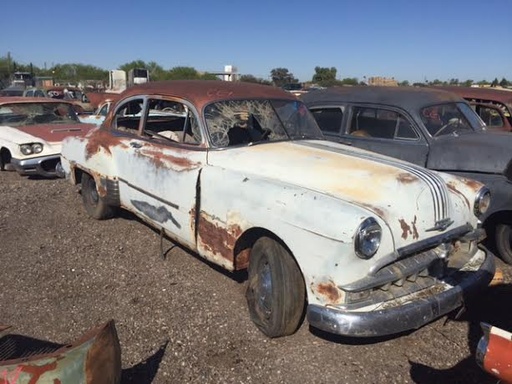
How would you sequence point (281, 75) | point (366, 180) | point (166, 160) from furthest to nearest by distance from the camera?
point (281, 75) → point (166, 160) → point (366, 180)

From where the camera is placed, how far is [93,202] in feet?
18.9

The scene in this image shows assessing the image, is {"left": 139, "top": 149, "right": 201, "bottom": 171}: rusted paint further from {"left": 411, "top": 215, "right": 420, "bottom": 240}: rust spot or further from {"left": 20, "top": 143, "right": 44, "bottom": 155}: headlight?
{"left": 20, "top": 143, "right": 44, "bottom": 155}: headlight

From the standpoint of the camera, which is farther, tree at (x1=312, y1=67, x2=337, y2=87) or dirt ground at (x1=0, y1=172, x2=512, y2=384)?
tree at (x1=312, y1=67, x2=337, y2=87)

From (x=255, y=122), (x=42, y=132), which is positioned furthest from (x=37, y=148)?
(x=255, y=122)

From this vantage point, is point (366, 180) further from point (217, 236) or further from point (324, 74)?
point (324, 74)

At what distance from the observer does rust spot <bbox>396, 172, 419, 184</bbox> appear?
10.8 feet

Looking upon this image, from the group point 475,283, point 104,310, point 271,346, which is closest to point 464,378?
point 475,283

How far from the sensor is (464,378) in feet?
9.71

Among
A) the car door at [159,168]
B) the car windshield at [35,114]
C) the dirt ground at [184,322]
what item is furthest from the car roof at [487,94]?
the car windshield at [35,114]

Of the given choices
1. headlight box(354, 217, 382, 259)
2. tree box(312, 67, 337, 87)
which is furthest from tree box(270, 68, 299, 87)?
headlight box(354, 217, 382, 259)

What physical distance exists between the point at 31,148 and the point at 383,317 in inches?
271

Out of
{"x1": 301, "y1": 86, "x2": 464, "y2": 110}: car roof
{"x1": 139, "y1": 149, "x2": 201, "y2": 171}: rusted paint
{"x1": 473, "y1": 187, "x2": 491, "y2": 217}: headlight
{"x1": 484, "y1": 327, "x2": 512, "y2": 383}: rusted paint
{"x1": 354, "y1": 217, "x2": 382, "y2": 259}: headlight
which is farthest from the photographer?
{"x1": 301, "y1": 86, "x2": 464, "y2": 110}: car roof

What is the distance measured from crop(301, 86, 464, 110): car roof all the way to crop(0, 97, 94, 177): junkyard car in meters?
4.16

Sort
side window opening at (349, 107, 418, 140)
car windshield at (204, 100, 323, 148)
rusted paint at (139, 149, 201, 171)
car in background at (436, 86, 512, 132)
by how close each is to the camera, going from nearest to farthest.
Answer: rusted paint at (139, 149, 201, 171), car windshield at (204, 100, 323, 148), side window opening at (349, 107, 418, 140), car in background at (436, 86, 512, 132)
